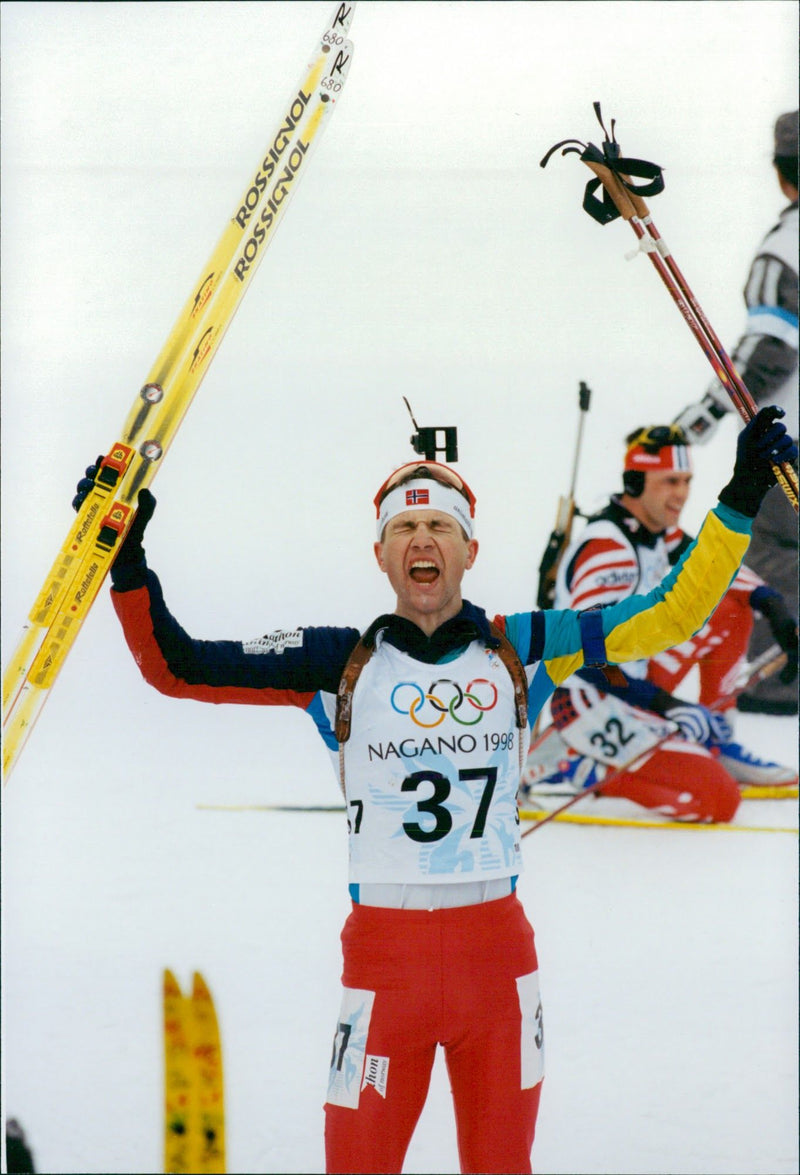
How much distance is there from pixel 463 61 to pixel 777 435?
170 cm

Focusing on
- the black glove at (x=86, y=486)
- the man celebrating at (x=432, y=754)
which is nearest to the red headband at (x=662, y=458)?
the man celebrating at (x=432, y=754)

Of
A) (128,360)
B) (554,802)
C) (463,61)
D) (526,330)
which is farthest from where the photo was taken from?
(554,802)

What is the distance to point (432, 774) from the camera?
6.98 ft

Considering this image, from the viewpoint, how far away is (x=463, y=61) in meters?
3.36

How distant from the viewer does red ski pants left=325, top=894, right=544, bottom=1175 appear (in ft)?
6.64

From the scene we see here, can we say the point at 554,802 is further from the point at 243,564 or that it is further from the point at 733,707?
the point at 243,564

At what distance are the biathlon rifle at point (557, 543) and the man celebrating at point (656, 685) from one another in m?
0.05

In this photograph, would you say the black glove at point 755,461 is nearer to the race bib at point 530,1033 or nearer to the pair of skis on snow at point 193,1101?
the race bib at point 530,1033

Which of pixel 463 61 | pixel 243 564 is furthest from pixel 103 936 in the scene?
pixel 463 61

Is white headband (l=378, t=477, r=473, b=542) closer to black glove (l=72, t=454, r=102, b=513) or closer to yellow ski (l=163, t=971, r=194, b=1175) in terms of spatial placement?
black glove (l=72, t=454, r=102, b=513)

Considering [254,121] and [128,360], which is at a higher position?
[254,121]

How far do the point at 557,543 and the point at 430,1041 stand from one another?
2.86 m

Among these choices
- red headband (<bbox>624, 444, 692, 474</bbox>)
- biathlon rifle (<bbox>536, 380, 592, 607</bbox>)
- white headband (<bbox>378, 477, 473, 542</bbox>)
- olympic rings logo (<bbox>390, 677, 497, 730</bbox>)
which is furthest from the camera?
red headband (<bbox>624, 444, 692, 474</bbox>)

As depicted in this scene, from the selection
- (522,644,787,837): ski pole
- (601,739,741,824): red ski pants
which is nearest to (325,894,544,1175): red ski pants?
(522,644,787,837): ski pole
